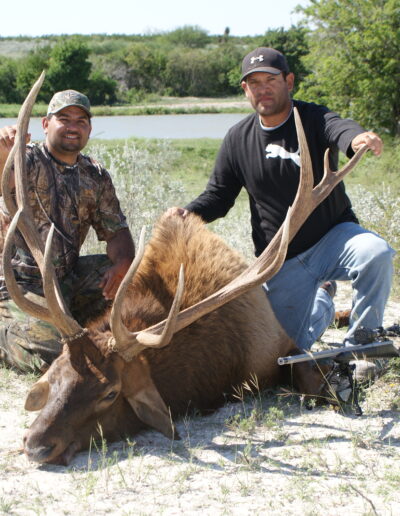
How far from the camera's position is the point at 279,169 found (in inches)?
202

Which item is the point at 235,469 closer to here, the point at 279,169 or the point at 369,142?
the point at 369,142

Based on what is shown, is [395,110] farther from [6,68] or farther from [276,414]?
[6,68]

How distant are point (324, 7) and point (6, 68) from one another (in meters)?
32.8

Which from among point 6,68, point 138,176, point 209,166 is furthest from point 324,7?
point 6,68

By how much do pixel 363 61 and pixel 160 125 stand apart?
11.1m

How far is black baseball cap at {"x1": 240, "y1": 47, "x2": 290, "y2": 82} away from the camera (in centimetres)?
512

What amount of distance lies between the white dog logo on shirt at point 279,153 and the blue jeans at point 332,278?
0.61m

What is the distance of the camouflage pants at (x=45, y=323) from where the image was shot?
16.0 ft

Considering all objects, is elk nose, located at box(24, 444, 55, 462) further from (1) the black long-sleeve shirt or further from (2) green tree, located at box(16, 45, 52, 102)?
(2) green tree, located at box(16, 45, 52, 102)

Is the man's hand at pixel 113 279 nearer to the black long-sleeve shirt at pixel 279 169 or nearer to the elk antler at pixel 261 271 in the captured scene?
the black long-sleeve shirt at pixel 279 169

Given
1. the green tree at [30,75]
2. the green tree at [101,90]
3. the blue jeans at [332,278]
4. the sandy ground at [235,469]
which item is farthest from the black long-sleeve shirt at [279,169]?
the green tree at [30,75]

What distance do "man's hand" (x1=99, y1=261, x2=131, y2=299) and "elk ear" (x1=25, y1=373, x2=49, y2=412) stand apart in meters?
1.16

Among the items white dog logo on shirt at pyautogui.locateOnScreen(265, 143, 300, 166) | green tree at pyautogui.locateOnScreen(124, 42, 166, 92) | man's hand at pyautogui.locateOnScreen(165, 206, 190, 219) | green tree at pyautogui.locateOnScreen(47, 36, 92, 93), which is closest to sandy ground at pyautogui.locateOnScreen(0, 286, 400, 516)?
man's hand at pyautogui.locateOnScreen(165, 206, 190, 219)

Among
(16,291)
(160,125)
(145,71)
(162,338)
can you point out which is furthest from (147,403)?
(145,71)
